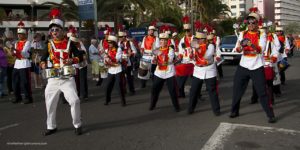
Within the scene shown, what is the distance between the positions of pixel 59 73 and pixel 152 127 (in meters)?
1.98

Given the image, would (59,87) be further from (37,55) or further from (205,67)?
(37,55)

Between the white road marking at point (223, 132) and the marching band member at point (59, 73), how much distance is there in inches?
91.1

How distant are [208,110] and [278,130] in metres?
2.25

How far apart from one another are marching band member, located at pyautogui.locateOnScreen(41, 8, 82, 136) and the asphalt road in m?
0.38

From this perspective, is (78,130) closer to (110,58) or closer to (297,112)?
(110,58)

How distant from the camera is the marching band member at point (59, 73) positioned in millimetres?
6445

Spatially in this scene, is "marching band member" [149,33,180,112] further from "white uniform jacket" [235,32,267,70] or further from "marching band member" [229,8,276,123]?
"white uniform jacket" [235,32,267,70]

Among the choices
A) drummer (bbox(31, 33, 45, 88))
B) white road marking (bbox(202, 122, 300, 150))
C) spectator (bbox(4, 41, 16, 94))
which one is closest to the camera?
white road marking (bbox(202, 122, 300, 150))

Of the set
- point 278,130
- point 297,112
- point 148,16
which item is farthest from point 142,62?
point 148,16

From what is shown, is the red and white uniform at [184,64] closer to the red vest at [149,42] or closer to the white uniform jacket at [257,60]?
the red vest at [149,42]

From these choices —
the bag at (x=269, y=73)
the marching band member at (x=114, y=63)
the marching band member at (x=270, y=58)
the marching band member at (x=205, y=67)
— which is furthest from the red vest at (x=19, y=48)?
the bag at (x=269, y=73)

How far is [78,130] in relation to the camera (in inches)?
258

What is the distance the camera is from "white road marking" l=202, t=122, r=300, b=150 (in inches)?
222

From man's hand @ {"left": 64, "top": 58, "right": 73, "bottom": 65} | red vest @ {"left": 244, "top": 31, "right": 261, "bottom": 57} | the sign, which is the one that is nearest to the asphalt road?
man's hand @ {"left": 64, "top": 58, "right": 73, "bottom": 65}
